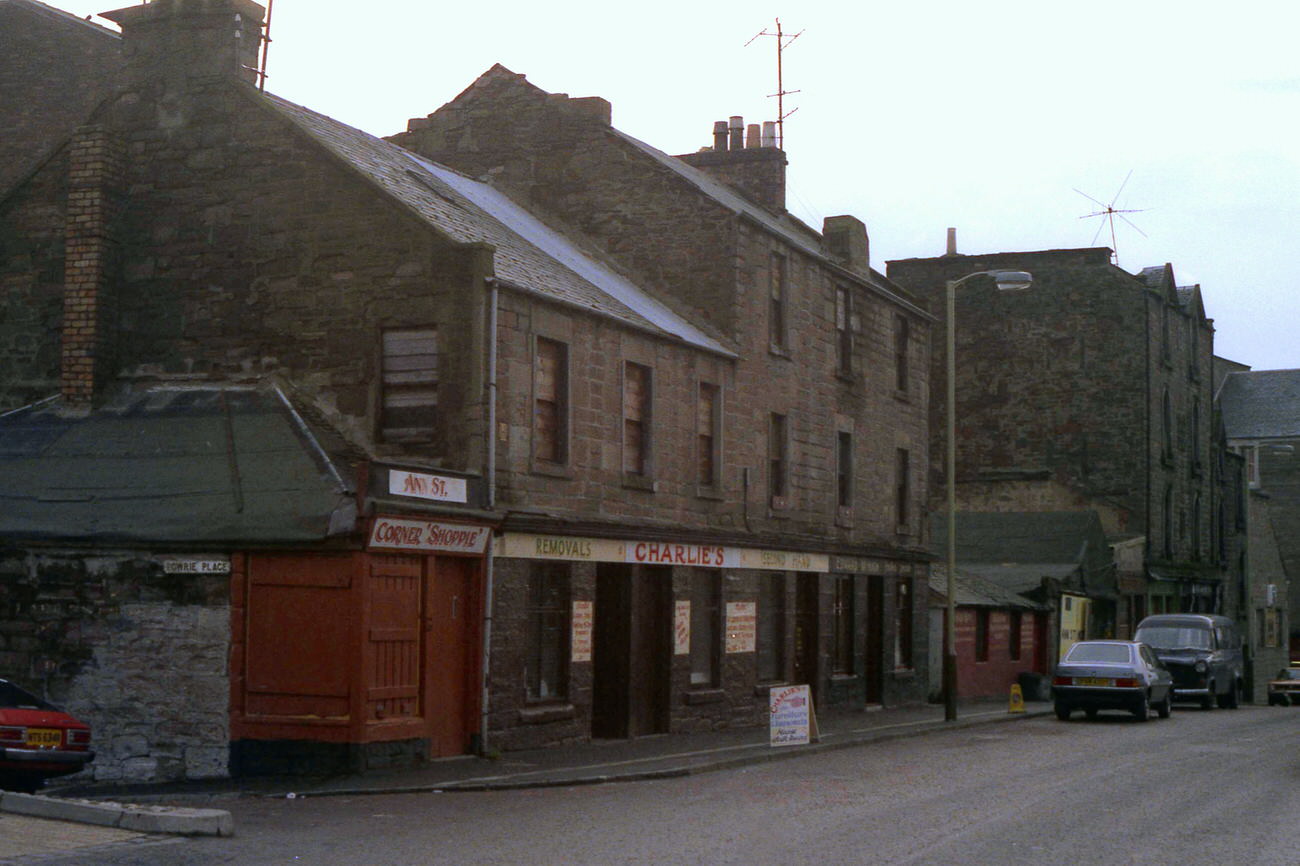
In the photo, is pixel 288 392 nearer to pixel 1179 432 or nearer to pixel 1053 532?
pixel 1053 532

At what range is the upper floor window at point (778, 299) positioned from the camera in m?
29.8

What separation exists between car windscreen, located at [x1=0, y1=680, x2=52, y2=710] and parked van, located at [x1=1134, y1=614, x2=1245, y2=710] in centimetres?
2848

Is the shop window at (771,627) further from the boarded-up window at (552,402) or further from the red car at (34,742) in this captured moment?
the red car at (34,742)

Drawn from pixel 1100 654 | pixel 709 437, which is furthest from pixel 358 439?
pixel 1100 654

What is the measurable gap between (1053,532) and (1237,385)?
2698cm

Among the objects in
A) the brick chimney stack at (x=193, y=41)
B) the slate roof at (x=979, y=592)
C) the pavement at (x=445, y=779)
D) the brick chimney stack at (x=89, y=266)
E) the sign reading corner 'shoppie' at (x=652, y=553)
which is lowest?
the pavement at (x=445, y=779)

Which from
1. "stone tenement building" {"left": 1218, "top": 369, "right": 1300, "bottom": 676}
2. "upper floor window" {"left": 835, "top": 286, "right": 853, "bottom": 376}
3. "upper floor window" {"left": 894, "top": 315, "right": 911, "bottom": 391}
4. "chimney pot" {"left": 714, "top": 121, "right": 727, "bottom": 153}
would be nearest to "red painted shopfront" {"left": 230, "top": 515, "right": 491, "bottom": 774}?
"upper floor window" {"left": 835, "top": 286, "right": 853, "bottom": 376}

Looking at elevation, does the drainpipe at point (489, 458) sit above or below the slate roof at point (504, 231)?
below

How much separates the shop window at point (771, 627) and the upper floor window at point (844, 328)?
5471mm

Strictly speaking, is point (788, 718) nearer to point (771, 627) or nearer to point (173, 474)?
point (771, 627)

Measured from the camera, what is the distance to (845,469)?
3306 cm

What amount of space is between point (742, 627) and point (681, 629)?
247 cm

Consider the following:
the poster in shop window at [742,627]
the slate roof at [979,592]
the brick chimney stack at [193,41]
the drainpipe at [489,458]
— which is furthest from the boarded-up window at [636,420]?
the slate roof at [979,592]

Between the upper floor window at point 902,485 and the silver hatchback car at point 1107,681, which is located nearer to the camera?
the silver hatchback car at point 1107,681
